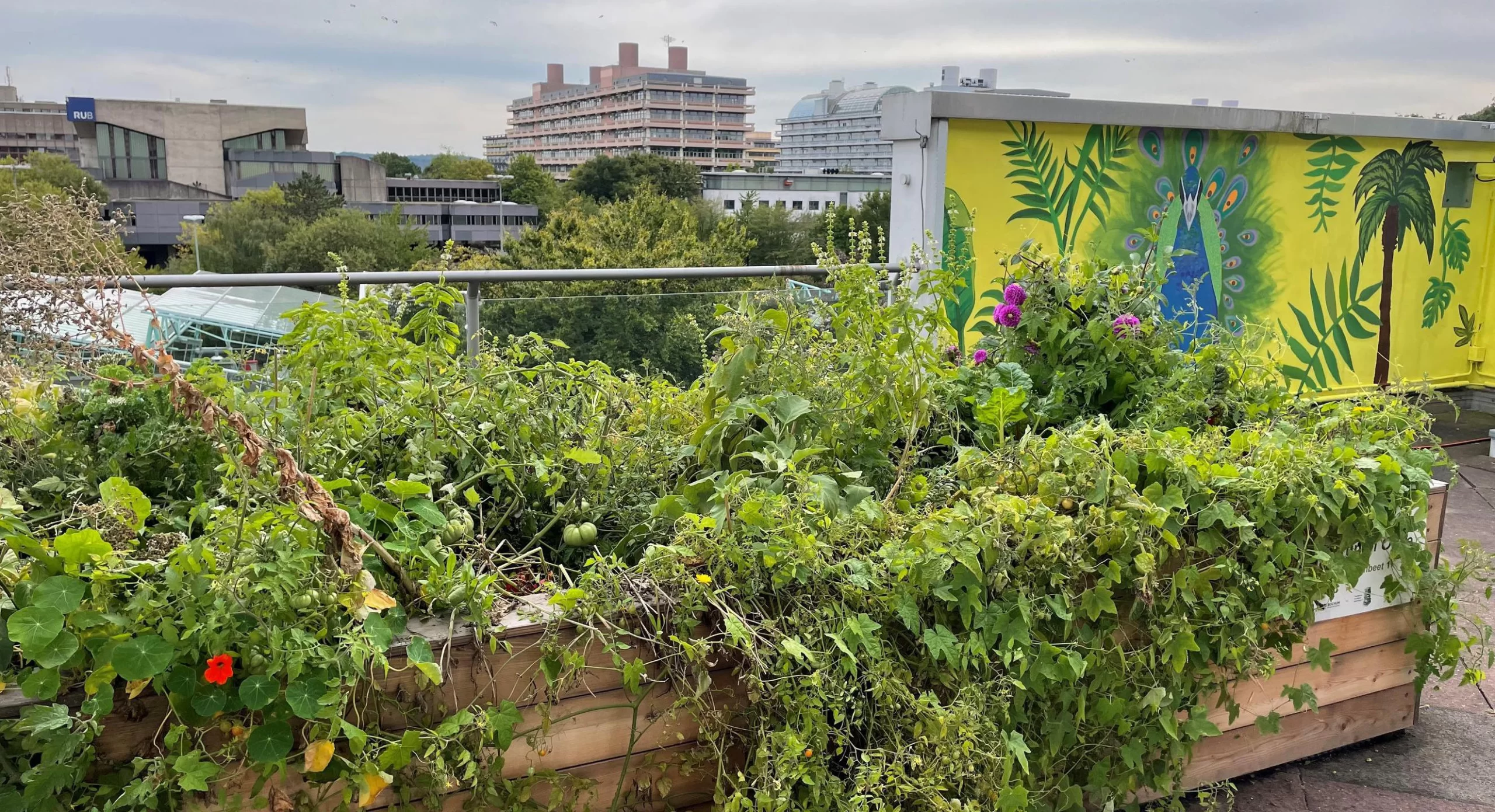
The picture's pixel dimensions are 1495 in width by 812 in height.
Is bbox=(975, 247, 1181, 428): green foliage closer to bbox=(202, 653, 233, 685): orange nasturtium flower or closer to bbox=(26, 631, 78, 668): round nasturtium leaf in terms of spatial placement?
bbox=(202, 653, 233, 685): orange nasturtium flower

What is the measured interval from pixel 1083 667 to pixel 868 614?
0.41 metres

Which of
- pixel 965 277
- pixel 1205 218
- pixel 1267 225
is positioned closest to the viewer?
pixel 965 277

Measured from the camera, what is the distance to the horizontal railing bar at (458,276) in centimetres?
321

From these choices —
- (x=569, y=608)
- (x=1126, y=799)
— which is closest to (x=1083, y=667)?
(x=1126, y=799)

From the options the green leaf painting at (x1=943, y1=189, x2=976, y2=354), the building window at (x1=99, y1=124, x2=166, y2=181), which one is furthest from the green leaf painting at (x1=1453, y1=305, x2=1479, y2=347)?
the building window at (x1=99, y1=124, x2=166, y2=181)

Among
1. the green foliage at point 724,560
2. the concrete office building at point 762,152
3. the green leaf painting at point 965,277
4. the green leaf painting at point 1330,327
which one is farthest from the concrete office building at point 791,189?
the green foliage at point 724,560

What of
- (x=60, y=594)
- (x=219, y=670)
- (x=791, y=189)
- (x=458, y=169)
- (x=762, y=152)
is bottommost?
(x=219, y=670)

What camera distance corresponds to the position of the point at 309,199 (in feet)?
232

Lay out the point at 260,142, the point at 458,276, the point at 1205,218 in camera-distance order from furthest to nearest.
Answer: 1. the point at 260,142
2. the point at 1205,218
3. the point at 458,276

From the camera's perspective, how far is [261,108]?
97938 mm

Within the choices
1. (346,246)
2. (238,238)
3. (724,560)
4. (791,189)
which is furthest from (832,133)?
(724,560)

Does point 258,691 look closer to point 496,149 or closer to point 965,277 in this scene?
point 965,277

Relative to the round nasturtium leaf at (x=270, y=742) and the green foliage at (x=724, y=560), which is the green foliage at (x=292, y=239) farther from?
the round nasturtium leaf at (x=270, y=742)

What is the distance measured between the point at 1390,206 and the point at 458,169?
105498 millimetres
